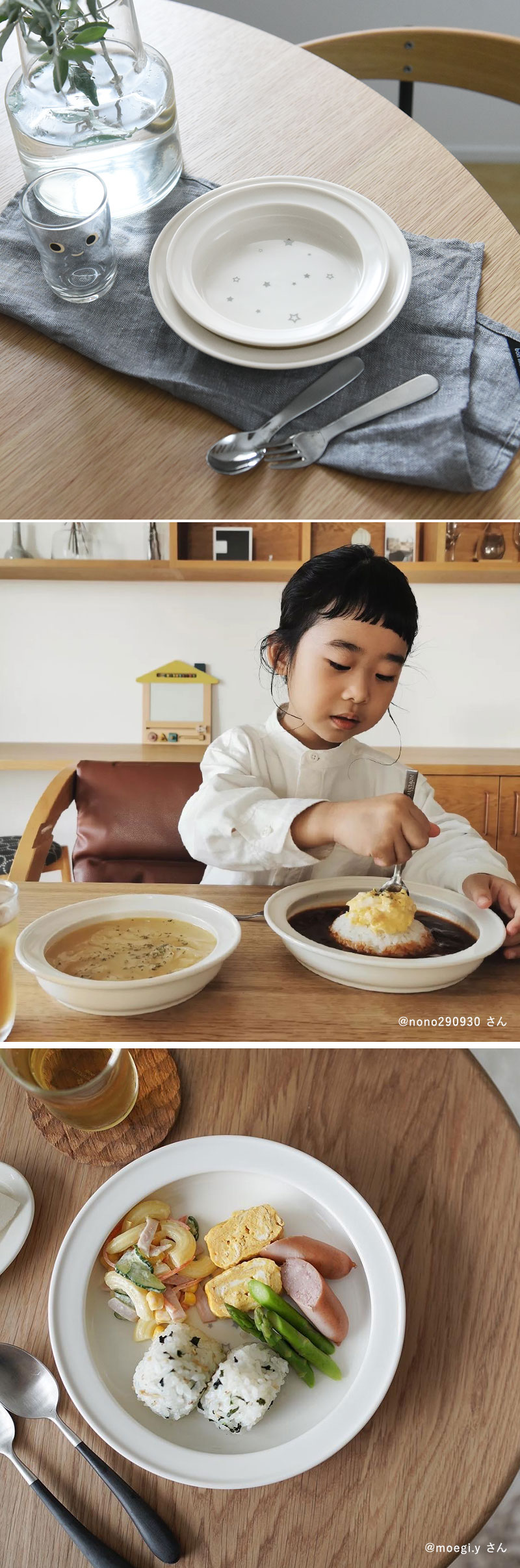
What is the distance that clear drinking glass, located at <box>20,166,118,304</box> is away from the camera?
0.62 m

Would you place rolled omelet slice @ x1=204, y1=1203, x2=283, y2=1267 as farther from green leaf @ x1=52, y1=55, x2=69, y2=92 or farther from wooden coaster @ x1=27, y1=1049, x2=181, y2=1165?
green leaf @ x1=52, y1=55, x2=69, y2=92

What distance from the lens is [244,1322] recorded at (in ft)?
2.87

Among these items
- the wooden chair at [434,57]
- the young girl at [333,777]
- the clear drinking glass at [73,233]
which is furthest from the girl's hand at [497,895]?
the wooden chair at [434,57]

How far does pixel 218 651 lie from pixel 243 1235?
63 centimetres

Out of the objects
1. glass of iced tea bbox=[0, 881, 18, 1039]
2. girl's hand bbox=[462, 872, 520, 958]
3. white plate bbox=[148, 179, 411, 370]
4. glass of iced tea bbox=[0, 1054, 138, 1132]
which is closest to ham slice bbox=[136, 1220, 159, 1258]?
glass of iced tea bbox=[0, 1054, 138, 1132]

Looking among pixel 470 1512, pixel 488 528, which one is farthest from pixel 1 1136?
pixel 488 528

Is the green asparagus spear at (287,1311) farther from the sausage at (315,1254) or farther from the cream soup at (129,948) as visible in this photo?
the cream soup at (129,948)

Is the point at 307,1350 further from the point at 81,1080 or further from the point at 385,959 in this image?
the point at 385,959

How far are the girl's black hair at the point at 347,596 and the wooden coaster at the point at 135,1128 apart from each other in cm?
62

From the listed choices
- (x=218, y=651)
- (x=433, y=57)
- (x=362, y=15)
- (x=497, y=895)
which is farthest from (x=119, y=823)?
(x=362, y=15)

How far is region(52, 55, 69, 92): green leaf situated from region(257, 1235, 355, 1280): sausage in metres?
0.95

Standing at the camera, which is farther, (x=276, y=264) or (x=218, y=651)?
(x=276, y=264)

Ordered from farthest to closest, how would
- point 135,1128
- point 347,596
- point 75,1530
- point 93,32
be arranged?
point 135,1128 < point 75,1530 < point 93,32 < point 347,596

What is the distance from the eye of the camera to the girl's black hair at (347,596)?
528mm
